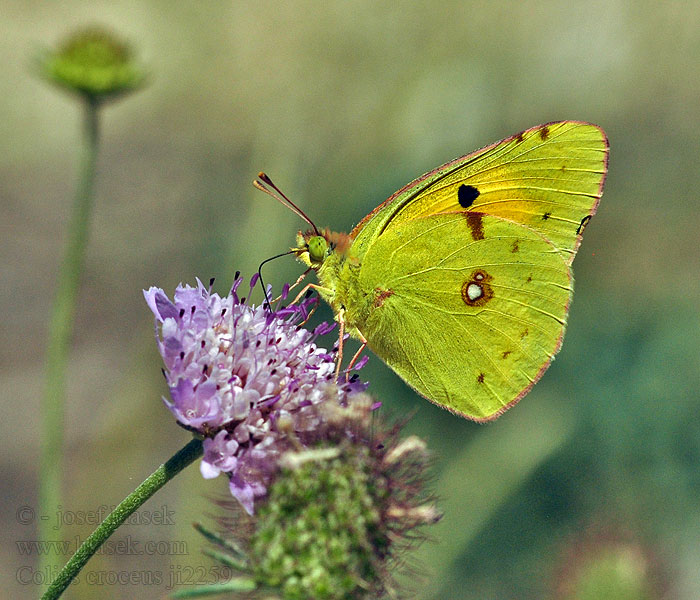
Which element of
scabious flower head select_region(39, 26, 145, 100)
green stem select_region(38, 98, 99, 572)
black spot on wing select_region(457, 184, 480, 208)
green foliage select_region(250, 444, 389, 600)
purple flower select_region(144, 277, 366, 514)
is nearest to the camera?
green foliage select_region(250, 444, 389, 600)

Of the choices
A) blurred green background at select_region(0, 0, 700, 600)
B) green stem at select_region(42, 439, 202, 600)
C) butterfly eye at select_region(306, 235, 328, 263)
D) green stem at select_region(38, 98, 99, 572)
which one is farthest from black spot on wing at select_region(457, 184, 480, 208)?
green stem at select_region(38, 98, 99, 572)

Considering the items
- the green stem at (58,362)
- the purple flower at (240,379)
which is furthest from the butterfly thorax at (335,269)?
the green stem at (58,362)

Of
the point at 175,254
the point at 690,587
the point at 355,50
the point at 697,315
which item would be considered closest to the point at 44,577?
the point at 690,587

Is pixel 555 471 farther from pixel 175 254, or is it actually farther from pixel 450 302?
pixel 175 254

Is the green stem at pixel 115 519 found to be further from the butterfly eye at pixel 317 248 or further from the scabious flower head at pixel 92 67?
the scabious flower head at pixel 92 67

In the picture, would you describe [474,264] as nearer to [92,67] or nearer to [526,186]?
[526,186]

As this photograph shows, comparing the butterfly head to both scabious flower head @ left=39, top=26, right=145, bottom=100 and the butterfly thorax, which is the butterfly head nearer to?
the butterfly thorax

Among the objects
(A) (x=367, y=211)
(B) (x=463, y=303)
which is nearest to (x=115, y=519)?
(B) (x=463, y=303)
